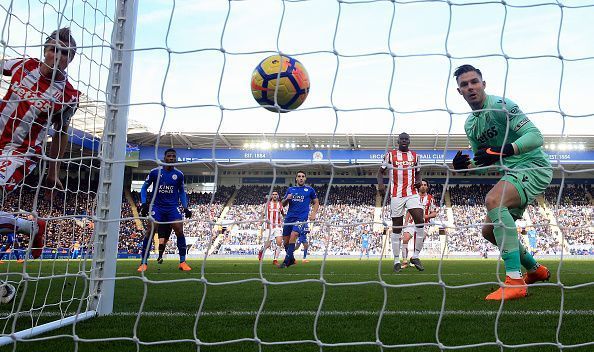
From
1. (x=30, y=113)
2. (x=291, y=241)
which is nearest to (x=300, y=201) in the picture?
(x=291, y=241)

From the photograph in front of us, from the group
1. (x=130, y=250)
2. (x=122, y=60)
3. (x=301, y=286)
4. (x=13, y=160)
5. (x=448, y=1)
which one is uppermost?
(x=448, y=1)

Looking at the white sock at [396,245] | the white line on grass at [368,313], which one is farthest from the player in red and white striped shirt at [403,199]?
the white line on grass at [368,313]

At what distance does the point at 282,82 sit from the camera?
13.6 feet

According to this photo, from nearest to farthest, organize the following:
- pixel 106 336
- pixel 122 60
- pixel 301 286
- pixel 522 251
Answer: pixel 106 336
pixel 122 60
pixel 522 251
pixel 301 286

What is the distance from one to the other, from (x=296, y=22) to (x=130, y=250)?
2123cm

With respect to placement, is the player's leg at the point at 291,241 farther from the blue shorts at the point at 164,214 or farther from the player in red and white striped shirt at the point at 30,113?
the player in red and white striped shirt at the point at 30,113

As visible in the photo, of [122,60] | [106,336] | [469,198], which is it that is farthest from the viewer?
[469,198]

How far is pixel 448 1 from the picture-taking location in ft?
10.4

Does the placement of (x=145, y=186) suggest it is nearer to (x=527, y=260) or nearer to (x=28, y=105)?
(x=28, y=105)

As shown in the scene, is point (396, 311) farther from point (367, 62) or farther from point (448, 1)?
point (448, 1)

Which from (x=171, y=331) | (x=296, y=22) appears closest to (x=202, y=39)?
(x=296, y=22)

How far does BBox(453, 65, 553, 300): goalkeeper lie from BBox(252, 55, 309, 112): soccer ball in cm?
134

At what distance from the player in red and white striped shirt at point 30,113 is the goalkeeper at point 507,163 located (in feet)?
9.67

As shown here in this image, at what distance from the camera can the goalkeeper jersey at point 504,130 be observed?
155 inches
